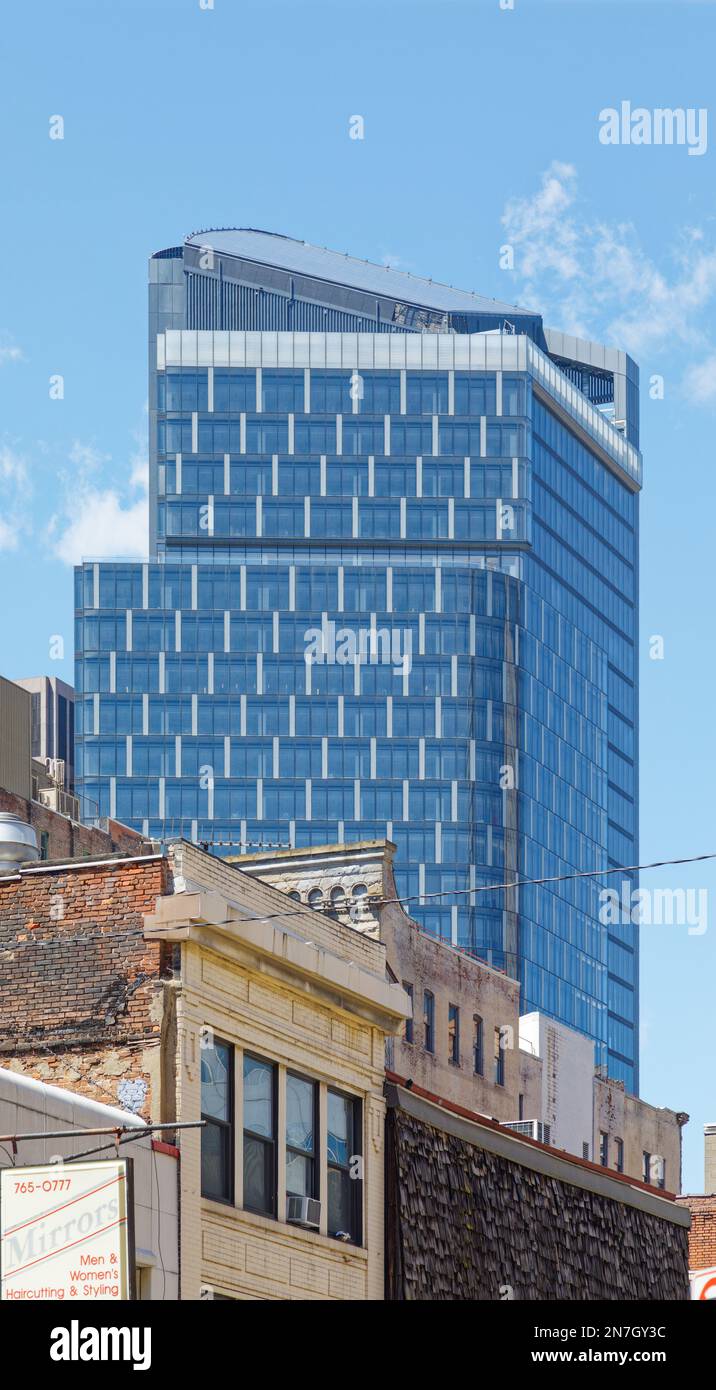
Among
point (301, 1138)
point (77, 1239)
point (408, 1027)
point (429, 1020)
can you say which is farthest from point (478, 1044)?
point (77, 1239)

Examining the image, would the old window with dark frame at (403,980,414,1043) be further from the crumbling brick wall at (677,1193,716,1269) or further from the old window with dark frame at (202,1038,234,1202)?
the old window with dark frame at (202,1038,234,1202)

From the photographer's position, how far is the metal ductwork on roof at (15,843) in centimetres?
3431

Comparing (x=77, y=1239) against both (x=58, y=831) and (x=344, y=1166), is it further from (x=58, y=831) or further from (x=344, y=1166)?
(x=58, y=831)

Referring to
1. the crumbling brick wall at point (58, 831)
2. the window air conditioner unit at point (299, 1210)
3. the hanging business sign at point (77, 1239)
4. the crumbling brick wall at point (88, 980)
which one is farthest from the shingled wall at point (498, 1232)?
the crumbling brick wall at point (58, 831)

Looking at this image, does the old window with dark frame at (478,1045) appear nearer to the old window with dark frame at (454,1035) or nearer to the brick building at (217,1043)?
the old window with dark frame at (454,1035)

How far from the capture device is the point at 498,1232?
36875 millimetres

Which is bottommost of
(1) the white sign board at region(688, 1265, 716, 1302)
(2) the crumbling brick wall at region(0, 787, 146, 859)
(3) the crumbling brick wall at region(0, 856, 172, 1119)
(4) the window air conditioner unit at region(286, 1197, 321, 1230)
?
(1) the white sign board at region(688, 1265, 716, 1302)

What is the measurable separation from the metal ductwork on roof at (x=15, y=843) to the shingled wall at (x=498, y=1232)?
20.0 feet

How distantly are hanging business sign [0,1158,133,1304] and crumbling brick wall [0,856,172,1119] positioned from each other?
6197mm

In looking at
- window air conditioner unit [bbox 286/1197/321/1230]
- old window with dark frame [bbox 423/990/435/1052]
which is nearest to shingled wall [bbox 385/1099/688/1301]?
window air conditioner unit [bbox 286/1197/321/1230]

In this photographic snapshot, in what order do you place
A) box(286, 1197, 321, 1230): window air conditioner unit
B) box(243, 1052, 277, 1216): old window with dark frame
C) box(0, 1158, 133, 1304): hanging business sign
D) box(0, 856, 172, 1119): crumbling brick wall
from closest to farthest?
box(0, 1158, 133, 1304): hanging business sign → box(0, 856, 172, 1119): crumbling brick wall → box(243, 1052, 277, 1216): old window with dark frame → box(286, 1197, 321, 1230): window air conditioner unit

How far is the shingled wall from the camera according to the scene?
34562 millimetres

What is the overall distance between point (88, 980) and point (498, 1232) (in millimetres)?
8839
